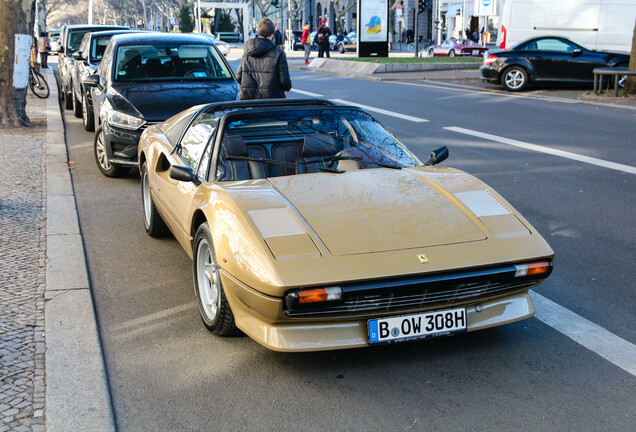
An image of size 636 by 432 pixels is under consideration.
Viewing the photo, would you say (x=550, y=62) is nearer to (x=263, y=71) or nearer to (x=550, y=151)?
(x=550, y=151)

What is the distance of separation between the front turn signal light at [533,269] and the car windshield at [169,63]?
6844 millimetres

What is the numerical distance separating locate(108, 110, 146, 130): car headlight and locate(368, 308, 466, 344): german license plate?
5.57 m

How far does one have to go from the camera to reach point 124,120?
28.3 feet

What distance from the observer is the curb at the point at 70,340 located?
344 centimetres

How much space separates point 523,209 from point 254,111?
3.37m

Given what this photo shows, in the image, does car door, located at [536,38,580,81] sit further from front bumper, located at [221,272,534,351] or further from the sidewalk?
front bumper, located at [221,272,534,351]

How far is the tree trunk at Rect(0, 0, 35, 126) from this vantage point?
40.7ft

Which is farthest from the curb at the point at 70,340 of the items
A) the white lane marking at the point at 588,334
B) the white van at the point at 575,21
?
the white van at the point at 575,21

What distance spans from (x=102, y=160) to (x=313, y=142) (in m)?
4.91

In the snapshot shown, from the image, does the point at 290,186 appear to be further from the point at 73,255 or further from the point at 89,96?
the point at 89,96

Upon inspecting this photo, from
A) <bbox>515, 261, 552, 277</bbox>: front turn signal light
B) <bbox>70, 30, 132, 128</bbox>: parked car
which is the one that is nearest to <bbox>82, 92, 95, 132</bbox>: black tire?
<bbox>70, 30, 132, 128</bbox>: parked car

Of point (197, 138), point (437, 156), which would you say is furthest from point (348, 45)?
point (437, 156)

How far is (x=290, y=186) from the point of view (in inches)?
177

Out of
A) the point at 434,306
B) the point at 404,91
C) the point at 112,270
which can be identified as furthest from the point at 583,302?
the point at 404,91
